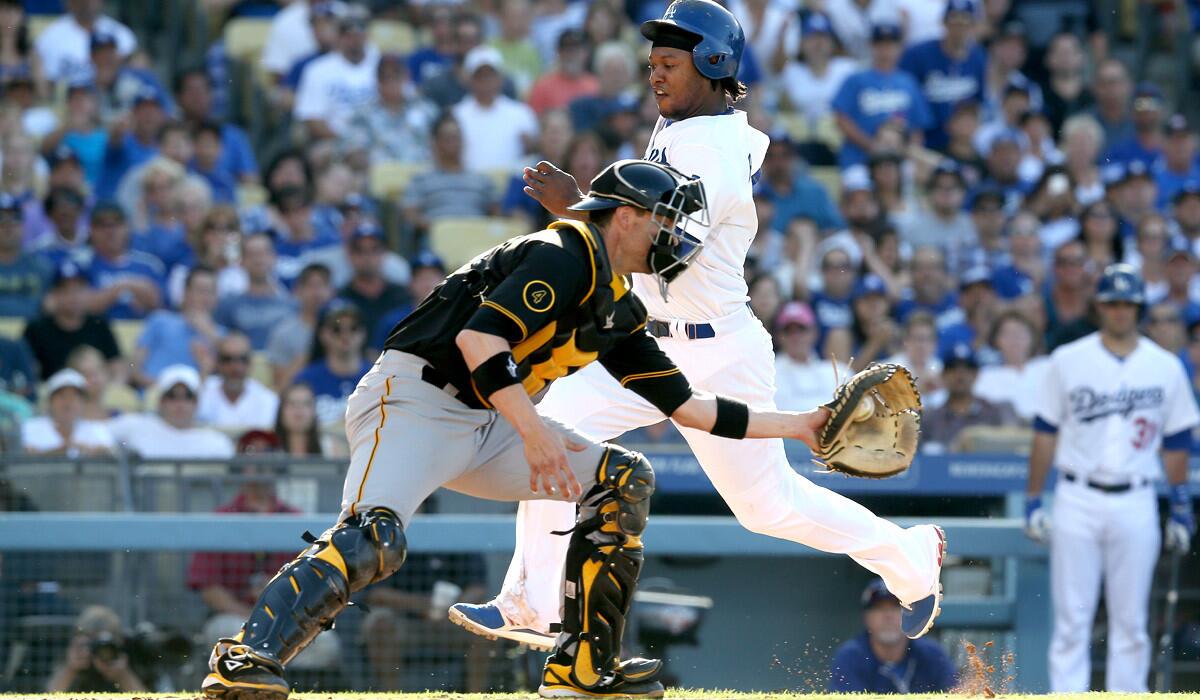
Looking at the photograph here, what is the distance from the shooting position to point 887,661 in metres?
7.00

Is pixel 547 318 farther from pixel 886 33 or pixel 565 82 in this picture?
pixel 886 33

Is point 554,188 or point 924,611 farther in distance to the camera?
point 924,611

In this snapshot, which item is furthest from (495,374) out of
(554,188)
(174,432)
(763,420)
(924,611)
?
(174,432)

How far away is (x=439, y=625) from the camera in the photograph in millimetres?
7098

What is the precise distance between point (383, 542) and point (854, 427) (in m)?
1.33

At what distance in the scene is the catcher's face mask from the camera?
174 inches

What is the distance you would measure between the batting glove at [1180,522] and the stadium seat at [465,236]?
4.24m

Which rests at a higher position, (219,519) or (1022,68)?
(1022,68)

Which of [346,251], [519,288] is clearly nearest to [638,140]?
[346,251]

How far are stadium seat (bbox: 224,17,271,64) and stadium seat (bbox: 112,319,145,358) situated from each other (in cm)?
326

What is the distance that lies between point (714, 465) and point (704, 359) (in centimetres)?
32

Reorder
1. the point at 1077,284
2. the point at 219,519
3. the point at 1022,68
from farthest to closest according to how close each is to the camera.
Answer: the point at 1022,68 < the point at 1077,284 < the point at 219,519

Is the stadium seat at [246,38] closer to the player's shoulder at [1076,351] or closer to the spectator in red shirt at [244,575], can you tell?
→ the spectator in red shirt at [244,575]

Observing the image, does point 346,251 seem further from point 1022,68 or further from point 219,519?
point 1022,68
